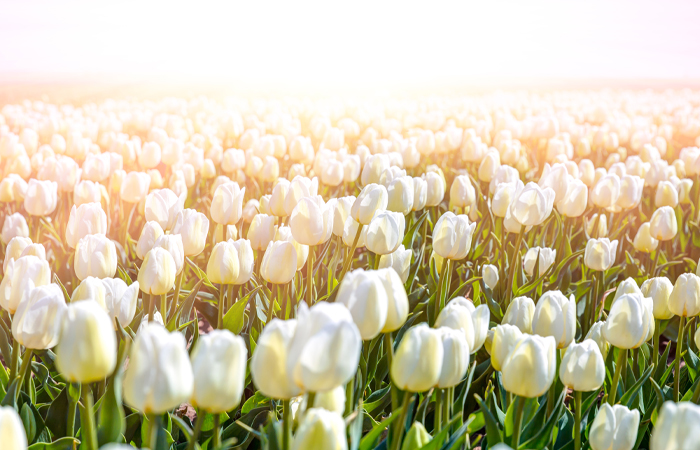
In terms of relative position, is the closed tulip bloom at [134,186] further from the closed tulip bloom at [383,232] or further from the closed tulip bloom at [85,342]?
the closed tulip bloom at [85,342]

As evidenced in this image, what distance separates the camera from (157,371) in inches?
39.4

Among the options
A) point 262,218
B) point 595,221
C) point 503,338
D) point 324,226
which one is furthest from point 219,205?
point 595,221

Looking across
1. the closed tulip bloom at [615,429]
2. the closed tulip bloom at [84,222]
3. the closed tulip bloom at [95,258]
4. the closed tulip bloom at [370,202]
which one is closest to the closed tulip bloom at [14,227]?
the closed tulip bloom at [84,222]

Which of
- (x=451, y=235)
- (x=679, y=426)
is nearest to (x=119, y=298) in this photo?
(x=451, y=235)

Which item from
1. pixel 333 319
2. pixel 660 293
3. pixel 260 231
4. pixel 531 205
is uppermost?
pixel 333 319

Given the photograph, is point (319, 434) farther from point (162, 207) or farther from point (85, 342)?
point (162, 207)

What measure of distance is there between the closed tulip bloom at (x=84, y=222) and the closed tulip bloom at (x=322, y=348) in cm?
159

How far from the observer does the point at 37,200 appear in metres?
3.09

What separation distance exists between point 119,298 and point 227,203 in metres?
0.99

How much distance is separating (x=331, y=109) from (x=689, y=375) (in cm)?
767

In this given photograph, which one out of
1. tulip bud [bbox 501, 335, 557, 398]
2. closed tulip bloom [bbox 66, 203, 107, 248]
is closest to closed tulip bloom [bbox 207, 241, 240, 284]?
closed tulip bloom [bbox 66, 203, 107, 248]

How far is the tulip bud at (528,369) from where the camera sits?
138 cm

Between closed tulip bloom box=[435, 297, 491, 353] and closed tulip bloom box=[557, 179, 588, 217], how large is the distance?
1619 mm

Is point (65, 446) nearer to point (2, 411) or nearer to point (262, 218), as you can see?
point (2, 411)
